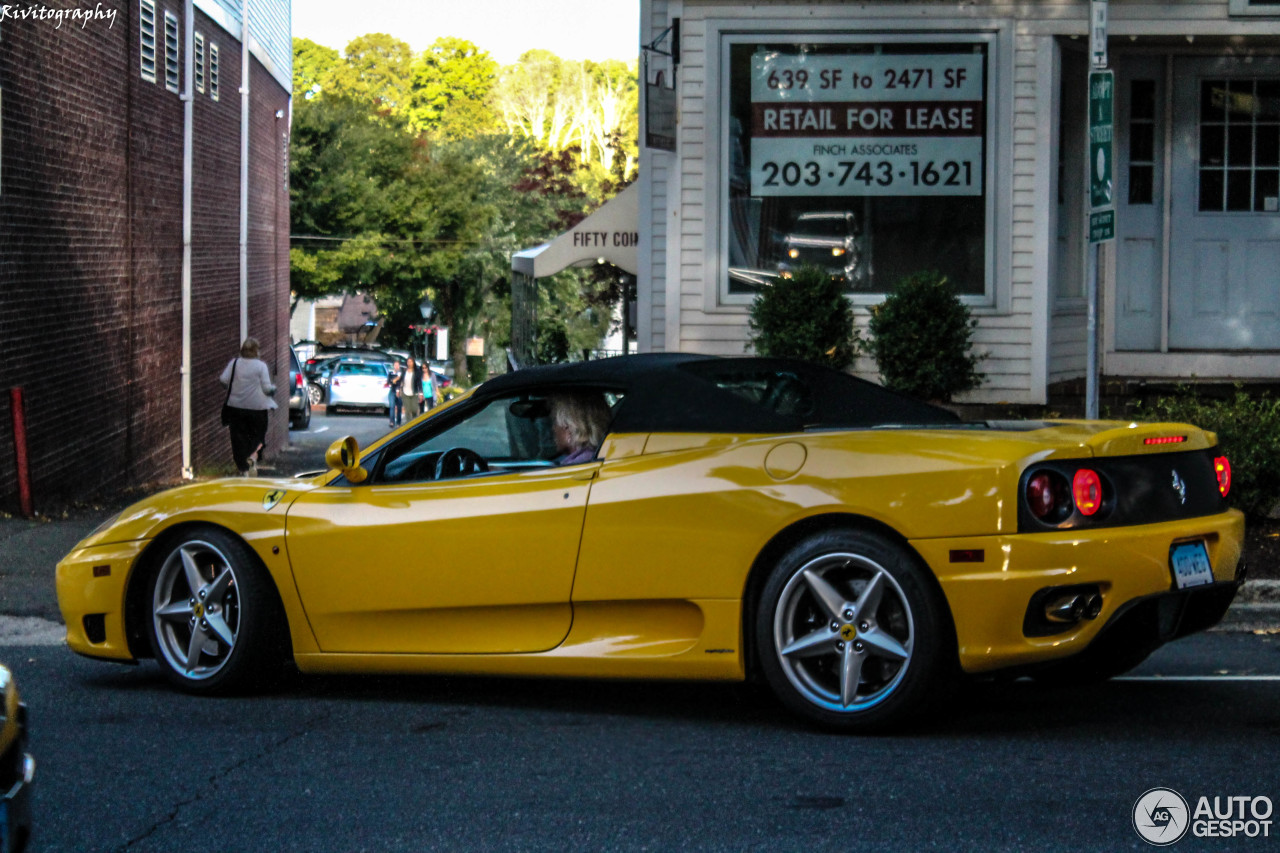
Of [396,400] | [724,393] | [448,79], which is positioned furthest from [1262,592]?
[448,79]

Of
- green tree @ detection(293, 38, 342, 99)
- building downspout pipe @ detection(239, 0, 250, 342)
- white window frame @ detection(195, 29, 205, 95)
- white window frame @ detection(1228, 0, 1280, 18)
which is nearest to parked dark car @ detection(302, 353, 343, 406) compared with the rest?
building downspout pipe @ detection(239, 0, 250, 342)

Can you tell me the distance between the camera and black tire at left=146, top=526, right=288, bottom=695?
Answer: 6066 mm

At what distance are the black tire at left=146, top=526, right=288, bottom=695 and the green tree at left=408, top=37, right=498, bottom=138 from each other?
124186 millimetres

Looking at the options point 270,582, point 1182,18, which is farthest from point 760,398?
point 1182,18

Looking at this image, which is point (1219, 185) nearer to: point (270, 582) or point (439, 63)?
point (270, 582)

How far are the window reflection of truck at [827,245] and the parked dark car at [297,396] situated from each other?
868 inches

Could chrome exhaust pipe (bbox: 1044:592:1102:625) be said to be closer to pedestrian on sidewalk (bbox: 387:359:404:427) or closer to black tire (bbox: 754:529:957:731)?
black tire (bbox: 754:529:957:731)

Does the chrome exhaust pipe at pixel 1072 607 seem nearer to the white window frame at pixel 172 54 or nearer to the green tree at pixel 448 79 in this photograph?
the white window frame at pixel 172 54

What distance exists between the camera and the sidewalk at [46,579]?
830 centimetres

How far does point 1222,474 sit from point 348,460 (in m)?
3.27

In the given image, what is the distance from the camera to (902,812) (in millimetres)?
4414

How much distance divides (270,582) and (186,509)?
486 millimetres

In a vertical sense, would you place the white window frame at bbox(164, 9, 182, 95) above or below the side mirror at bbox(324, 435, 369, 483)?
above

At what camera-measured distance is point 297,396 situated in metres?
36.8
